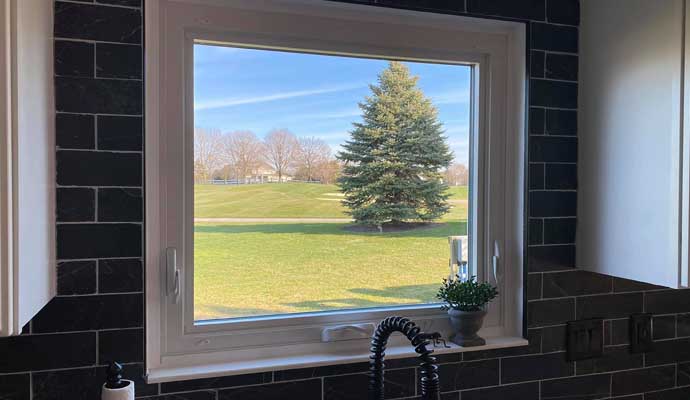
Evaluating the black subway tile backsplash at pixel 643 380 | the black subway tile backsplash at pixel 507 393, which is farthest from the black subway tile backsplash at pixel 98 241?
the black subway tile backsplash at pixel 643 380

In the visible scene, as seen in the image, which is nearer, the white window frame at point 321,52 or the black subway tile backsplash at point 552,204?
the white window frame at point 321,52

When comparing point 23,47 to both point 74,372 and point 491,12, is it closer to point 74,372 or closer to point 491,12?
point 74,372

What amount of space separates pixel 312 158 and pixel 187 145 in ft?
1.05

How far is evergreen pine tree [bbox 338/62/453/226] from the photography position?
1.44m

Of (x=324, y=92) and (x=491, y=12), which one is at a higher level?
(x=491, y=12)

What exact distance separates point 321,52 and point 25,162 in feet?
2.58

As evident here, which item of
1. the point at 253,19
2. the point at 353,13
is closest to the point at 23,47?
the point at 253,19

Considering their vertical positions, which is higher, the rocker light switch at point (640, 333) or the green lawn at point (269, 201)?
the green lawn at point (269, 201)

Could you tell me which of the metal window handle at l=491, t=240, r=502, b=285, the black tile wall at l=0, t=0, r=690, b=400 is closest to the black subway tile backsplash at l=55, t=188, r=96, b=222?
Answer: the black tile wall at l=0, t=0, r=690, b=400

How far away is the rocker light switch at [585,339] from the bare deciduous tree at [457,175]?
1.73 feet

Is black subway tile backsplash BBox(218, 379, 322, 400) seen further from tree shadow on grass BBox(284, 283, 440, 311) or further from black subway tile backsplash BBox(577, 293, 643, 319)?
black subway tile backsplash BBox(577, 293, 643, 319)

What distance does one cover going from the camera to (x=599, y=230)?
4.85 feet

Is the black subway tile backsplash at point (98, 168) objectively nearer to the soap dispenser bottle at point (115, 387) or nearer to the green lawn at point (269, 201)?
the green lawn at point (269, 201)

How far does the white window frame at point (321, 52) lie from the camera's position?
→ 4.12 feet
